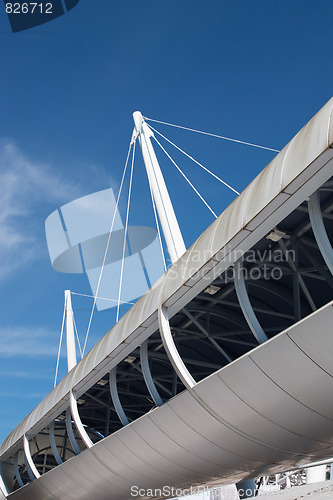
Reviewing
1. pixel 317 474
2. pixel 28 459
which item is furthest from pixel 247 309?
pixel 317 474

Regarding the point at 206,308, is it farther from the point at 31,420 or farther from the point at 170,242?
the point at 31,420

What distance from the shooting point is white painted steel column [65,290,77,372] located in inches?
1852

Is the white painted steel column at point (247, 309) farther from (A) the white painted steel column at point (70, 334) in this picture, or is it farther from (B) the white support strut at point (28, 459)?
(A) the white painted steel column at point (70, 334)

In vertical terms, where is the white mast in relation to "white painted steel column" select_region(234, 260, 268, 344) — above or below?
above

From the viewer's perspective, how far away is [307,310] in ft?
60.8

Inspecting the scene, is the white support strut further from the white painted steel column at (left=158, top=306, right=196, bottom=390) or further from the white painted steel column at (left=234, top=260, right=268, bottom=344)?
the white painted steel column at (left=234, top=260, right=268, bottom=344)

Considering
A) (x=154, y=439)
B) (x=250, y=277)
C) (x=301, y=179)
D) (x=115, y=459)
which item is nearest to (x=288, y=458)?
(x=154, y=439)

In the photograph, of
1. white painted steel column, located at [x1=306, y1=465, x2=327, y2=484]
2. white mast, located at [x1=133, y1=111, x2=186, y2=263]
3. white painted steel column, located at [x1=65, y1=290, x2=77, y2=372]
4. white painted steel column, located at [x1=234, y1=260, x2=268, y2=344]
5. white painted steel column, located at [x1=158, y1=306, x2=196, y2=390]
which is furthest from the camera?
white painted steel column, located at [x1=65, y1=290, x2=77, y2=372]

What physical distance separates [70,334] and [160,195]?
24557mm

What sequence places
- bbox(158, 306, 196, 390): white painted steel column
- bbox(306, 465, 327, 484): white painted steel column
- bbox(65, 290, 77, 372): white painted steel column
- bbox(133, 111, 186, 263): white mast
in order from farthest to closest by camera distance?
bbox(65, 290, 77, 372): white painted steel column, bbox(306, 465, 327, 484): white painted steel column, bbox(133, 111, 186, 263): white mast, bbox(158, 306, 196, 390): white painted steel column

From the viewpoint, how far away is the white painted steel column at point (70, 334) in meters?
47.1

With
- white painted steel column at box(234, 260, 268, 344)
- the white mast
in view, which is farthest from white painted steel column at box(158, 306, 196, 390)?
the white mast

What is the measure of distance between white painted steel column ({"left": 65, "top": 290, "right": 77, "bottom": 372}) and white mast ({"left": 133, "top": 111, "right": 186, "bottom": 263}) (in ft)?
73.6

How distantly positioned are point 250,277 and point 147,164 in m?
16.9
